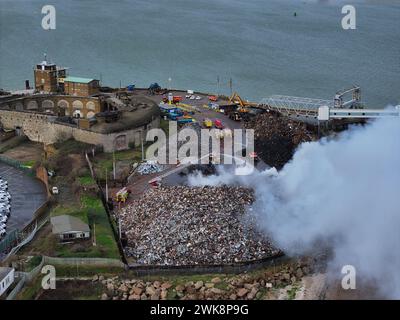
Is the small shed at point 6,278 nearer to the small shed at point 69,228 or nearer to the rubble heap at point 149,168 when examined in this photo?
the small shed at point 69,228

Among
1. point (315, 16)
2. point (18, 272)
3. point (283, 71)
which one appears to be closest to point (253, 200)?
point (18, 272)

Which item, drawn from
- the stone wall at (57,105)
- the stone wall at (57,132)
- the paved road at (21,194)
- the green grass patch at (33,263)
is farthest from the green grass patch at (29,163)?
the green grass patch at (33,263)

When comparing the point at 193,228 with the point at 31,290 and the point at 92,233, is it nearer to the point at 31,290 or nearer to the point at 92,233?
the point at 92,233

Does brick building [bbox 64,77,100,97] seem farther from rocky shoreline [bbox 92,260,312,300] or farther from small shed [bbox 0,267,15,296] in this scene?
small shed [bbox 0,267,15,296]

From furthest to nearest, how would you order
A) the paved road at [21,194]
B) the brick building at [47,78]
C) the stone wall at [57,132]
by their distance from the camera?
the brick building at [47,78], the stone wall at [57,132], the paved road at [21,194]

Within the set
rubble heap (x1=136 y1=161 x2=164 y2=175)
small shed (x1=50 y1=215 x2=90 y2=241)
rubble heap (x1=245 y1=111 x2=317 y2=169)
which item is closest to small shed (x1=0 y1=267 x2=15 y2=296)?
small shed (x1=50 y1=215 x2=90 y2=241)

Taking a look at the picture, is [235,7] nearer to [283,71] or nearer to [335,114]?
[283,71]
